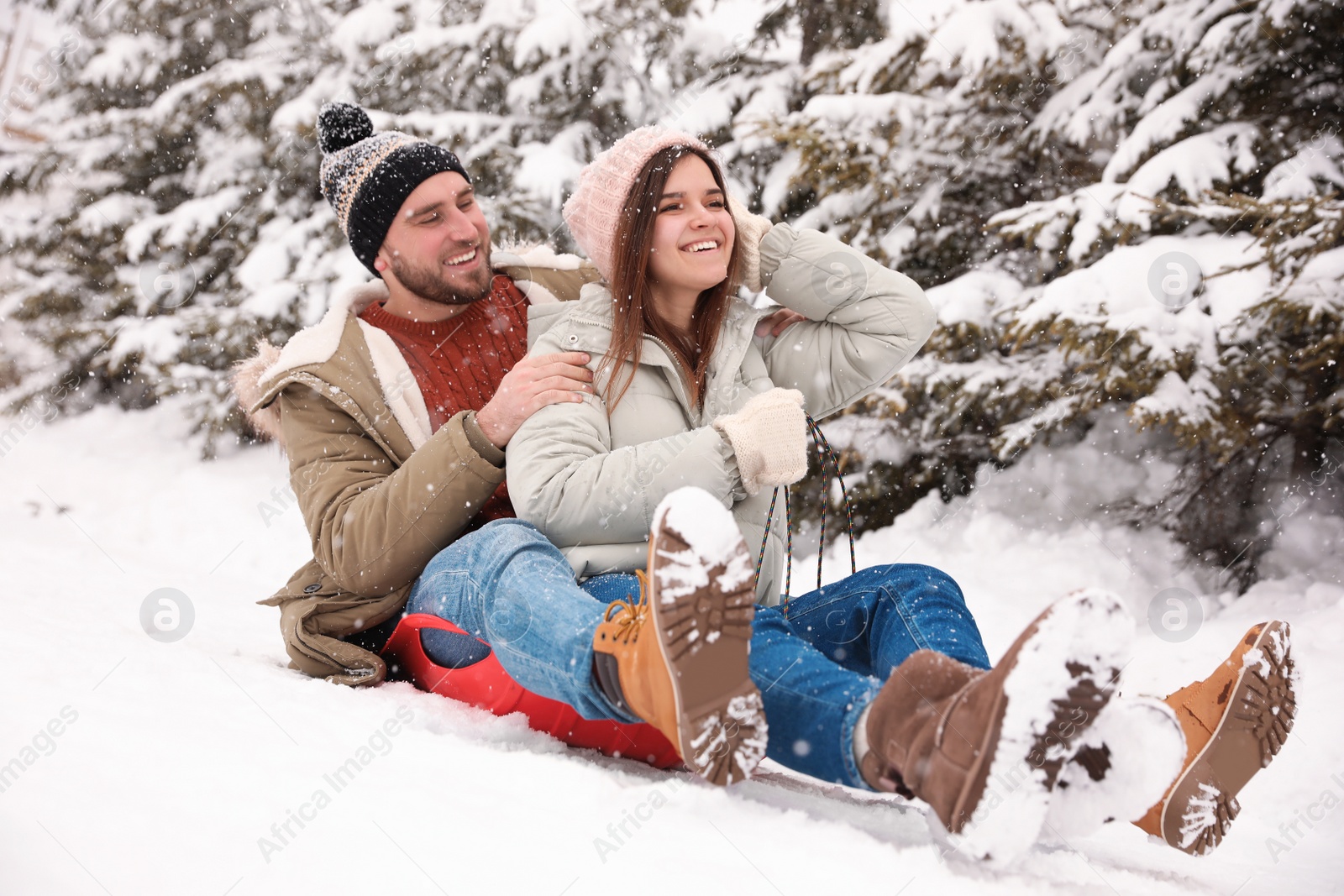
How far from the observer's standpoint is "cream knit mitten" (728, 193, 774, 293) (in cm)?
238

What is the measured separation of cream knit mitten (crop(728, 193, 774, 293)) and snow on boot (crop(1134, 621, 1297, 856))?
1413 millimetres

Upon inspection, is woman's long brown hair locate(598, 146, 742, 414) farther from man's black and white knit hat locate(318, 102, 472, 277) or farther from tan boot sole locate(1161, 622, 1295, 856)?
tan boot sole locate(1161, 622, 1295, 856)

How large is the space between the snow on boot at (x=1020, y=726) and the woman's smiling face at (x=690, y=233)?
4.23 ft

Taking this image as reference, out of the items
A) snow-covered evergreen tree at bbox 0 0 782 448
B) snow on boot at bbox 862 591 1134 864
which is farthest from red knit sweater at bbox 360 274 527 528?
snow-covered evergreen tree at bbox 0 0 782 448

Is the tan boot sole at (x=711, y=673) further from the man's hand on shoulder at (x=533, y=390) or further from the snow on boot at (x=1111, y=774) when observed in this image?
the man's hand on shoulder at (x=533, y=390)

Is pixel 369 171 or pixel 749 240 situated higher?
pixel 369 171

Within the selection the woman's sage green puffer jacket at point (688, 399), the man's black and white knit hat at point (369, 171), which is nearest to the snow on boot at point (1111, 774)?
the woman's sage green puffer jacket at point (688, 399)

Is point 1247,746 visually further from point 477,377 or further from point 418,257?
point 418,257

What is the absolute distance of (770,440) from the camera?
1870mm

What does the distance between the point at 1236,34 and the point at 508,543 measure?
3.50m

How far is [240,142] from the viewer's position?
21.4 ft

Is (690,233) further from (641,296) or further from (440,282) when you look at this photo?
(440,282)

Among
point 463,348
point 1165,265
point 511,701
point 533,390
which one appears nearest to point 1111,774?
point 511,701

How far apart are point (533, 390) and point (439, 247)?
0.79 metres
